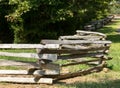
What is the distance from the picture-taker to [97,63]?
47.7 ft

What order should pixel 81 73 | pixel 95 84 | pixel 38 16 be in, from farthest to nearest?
pixel 38 16 < pixel 81 73 < pixel 95 84

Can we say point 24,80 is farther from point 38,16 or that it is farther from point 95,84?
point 38,16

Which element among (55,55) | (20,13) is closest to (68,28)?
(20,13)

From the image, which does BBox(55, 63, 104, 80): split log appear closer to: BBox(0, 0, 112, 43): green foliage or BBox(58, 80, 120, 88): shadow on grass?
BBox(58, 80, 120, 88): shadow on grass

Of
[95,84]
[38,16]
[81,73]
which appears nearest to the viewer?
[95,84]

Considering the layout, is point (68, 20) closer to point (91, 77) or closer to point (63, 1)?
point (63, 1)

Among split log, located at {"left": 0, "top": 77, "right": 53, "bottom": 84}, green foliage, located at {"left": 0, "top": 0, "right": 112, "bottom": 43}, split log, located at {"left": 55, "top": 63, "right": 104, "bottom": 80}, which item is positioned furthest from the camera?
green foliage, located at {"left": 0, "top": 0, "right": 112, "bottom": 43}

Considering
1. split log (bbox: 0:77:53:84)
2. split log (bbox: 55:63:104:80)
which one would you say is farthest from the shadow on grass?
split log (bbox: 0:77:53:84)

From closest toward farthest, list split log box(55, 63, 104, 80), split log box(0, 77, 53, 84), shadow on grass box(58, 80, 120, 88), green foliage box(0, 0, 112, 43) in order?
shadow on grass box(58, 80, 120, 88) < split log box(0, 77, 53, 84) < split log box(55, 63, 104, 80) < green foliage box(0, 0, 112, 43)

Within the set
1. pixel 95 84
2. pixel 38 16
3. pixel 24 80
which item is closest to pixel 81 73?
pixel 95 84

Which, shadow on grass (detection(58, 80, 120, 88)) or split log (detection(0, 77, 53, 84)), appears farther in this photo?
split log (detection(0, 77, 53, 84))

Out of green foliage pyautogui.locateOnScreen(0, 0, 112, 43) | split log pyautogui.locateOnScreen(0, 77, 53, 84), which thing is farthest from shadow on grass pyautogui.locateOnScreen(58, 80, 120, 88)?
green foliage pyautogui.locateOnScreen(0, 0, 112, 43)

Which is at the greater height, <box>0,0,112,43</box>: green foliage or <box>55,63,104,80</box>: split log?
<box>0,0,112,43</box>: green foliage

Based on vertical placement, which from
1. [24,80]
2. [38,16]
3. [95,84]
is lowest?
[95,84]
